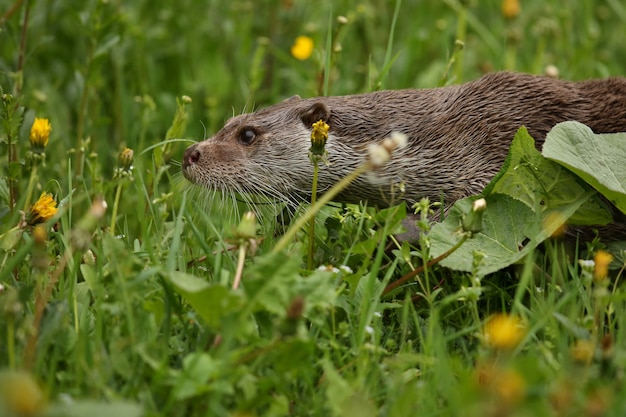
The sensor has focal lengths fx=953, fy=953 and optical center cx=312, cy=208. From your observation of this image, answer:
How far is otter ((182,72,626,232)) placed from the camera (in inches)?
156

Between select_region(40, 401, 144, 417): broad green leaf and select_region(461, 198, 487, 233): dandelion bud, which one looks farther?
select_region(461, 198, 487, 233): dandelion bud

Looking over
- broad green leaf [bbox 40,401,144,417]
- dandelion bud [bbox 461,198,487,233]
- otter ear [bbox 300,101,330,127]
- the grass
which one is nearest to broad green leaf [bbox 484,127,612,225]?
the grass

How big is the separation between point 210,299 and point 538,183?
1461 millimetres

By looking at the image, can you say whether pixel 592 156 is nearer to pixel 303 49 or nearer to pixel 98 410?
pixel 98 410

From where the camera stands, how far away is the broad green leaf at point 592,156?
3.38 metres

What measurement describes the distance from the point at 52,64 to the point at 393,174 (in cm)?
327

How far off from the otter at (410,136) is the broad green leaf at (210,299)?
1428 millimetres

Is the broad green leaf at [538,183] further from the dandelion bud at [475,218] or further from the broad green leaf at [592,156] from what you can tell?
the dandelion bud at [475,218]

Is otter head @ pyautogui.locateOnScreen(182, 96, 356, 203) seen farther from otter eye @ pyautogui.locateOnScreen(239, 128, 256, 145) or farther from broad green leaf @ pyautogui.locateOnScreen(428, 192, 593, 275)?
broad green leaf @ pyautogui.locateOnScreen(428, 192, 593, 275)

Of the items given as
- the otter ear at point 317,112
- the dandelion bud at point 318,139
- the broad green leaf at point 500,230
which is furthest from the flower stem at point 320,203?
the otter ear at point 317,112

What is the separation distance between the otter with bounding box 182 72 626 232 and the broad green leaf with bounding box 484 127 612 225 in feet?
1.35

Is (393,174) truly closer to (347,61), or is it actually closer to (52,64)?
(347,61)

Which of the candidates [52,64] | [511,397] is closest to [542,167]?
[511,397]

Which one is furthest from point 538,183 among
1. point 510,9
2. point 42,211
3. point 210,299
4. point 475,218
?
point 510,9
